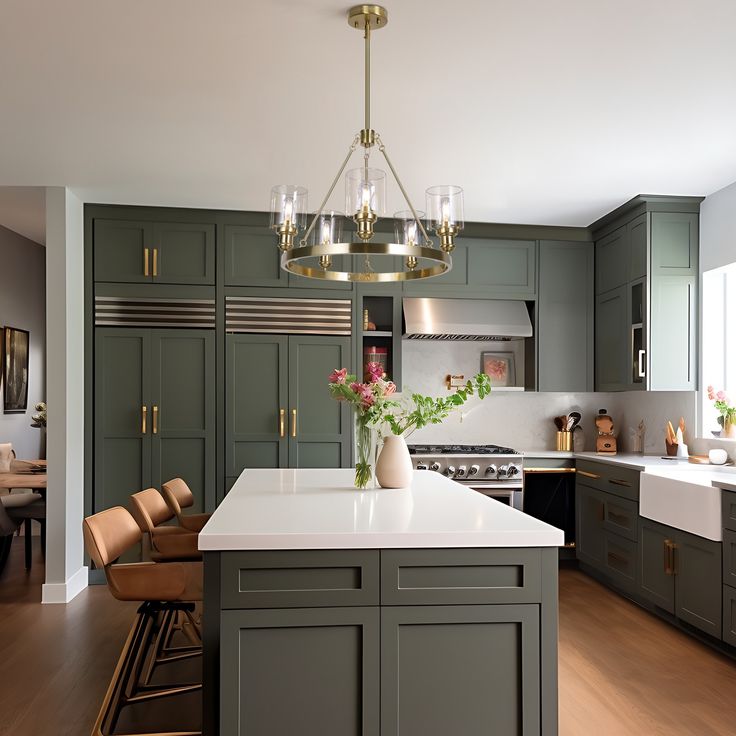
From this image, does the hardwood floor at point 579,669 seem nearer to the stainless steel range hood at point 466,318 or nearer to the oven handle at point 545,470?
the oven handle at point 545,470

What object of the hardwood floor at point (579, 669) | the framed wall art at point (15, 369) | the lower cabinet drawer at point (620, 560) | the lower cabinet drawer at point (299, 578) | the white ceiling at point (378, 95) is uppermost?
the white ceiling at point (378, 95)

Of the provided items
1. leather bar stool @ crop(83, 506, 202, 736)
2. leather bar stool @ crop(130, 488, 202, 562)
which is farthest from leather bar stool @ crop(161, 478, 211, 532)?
leather bar stool @ crop(83, 506, 202, 736)

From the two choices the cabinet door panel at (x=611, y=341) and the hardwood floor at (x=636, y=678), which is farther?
the cabinet door panel at (x=611, y=341)

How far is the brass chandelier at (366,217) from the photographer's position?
8.57ft

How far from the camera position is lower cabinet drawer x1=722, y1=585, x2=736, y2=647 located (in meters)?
3.63

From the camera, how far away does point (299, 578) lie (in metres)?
2.23

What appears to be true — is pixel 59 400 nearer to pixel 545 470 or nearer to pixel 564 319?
pixel 545 470

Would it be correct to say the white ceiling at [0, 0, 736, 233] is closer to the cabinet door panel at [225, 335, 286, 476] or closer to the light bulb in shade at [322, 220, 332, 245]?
the light bulb in shade at [322, 220, 332, 245]

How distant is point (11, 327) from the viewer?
6.74 metres

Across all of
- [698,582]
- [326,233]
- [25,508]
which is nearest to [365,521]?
[326,233]

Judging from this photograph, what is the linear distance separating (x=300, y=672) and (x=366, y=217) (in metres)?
1.48

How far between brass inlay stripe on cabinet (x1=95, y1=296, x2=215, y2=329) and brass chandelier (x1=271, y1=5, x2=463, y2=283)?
7.69 ft

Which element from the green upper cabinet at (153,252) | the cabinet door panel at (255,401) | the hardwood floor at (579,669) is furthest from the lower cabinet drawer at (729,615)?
the green upper cabinet at (153,252)

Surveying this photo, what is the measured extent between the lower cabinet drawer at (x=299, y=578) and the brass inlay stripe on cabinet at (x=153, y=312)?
11.0ft
